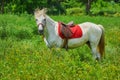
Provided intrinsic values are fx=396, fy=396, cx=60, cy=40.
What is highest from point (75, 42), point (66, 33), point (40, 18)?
point (40, 18)

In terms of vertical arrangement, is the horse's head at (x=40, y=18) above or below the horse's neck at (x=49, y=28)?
above

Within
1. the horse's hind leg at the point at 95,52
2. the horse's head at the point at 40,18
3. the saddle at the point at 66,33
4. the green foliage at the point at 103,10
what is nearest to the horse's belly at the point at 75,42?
the saddle at the point at 66,33

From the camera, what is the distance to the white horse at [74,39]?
10.7 m

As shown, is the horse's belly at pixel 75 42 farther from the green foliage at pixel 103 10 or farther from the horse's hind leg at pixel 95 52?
the green foliage at pixel 103 10

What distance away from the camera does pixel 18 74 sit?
24.1 ft

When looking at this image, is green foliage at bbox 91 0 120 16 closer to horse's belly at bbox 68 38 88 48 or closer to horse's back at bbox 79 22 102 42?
horse's back at bbox 79 22 102 42

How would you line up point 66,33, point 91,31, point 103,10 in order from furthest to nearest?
point 103,10 < point 91,31 < point 66,33

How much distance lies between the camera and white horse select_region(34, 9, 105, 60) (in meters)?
10.7

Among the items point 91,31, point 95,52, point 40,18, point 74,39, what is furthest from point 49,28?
point 95,52

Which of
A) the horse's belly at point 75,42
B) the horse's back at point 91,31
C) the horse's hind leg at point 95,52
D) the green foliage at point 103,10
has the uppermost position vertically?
the horse's back at point 91,31

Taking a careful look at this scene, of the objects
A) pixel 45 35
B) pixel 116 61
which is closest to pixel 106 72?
pixel 116 61

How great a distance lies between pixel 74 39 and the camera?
11477 mm

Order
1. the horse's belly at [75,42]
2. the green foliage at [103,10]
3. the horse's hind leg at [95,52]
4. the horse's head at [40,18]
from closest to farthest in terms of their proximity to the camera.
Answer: the horse's head at [40,18] < the horse's belly at [75,42] < the horse's hind leg at [95,52] < the green foliage at [103,10]

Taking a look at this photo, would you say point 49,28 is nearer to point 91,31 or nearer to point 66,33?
point 66,33
